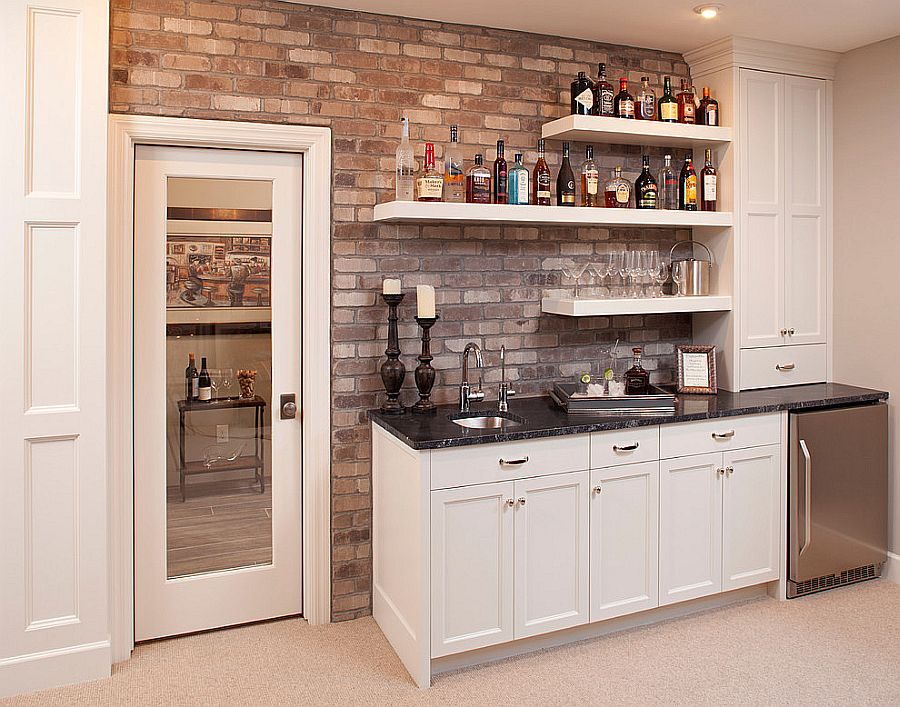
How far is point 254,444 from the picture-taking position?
3.32 m

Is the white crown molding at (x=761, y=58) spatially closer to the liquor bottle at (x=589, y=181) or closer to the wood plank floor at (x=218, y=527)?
the liquor bottle at (x=589, y=181)

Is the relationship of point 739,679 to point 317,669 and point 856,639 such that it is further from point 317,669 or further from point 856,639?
point 317,669

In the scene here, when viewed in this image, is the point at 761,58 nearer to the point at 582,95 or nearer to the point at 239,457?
the point at 582,95

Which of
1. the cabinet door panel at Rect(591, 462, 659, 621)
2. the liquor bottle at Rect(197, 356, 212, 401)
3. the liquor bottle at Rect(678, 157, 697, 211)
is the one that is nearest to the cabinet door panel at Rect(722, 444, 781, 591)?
the cabinet door panel at Rect(591, 462, 659, 621)

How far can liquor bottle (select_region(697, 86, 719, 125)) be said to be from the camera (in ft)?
12.2

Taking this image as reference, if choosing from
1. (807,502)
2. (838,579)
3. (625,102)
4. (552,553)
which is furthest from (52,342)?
(838,579)

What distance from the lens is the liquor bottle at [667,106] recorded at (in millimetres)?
3631

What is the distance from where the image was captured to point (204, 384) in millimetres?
3225

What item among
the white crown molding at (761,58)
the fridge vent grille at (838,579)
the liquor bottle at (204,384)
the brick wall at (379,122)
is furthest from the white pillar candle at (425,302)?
the fridge vent grille at (838,579)

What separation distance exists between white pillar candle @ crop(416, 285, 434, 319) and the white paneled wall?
1184mm

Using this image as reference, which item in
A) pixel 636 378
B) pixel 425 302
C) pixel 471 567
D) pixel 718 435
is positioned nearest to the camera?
pixel 471 567

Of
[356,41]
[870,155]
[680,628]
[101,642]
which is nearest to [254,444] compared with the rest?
[101,642]

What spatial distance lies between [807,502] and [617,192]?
5.28 feet

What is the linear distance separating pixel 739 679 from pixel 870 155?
98.1 inches
